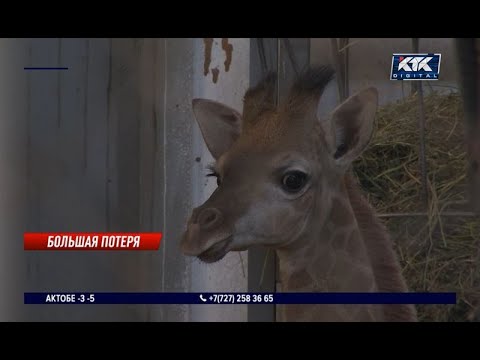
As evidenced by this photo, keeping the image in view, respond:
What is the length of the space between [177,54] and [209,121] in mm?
334

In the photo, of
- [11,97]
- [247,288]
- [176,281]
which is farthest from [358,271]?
[11,97]

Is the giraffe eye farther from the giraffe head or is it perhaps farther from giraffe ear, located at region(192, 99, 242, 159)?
giraffe ear, located at region(192, 99, 242, 159)

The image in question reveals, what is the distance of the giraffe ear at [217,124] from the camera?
343 cm

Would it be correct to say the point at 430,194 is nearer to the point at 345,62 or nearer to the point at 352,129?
the point at 352,129

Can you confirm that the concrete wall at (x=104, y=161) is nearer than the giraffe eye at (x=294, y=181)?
No

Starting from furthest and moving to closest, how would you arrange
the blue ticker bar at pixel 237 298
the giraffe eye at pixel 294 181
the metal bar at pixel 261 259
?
the metal bar at pixel 261 259 < the blue ticker bar at pixel 237 298 < the giraffe eye at pixel 294 181

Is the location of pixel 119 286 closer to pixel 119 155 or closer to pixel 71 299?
pixel 71 299

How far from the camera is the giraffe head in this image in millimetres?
3146
